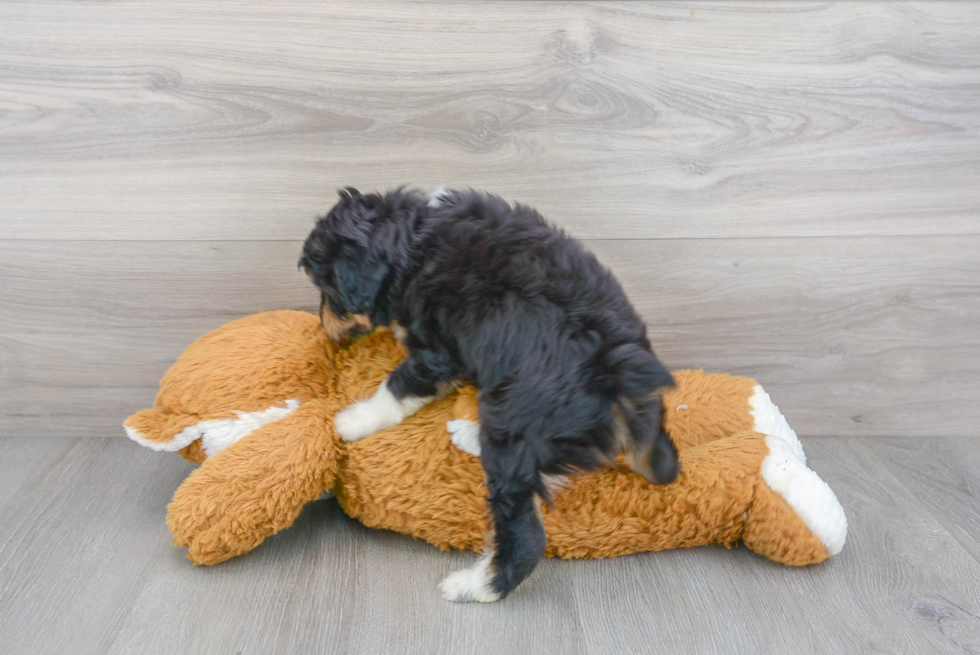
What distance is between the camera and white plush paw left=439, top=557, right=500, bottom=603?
4.27 ft

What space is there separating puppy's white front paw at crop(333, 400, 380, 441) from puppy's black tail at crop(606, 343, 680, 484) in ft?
1.70

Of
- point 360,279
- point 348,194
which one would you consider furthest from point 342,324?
point 348,194

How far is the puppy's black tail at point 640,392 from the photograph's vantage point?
4.00 ft

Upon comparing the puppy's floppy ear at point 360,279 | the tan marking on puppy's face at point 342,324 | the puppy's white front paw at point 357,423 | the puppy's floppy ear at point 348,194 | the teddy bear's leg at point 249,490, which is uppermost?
the puppy's floppy ear at point 348,194

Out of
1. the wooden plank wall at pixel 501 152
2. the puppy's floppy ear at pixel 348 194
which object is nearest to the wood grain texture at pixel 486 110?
the wooden plank wall at pixel 501 152

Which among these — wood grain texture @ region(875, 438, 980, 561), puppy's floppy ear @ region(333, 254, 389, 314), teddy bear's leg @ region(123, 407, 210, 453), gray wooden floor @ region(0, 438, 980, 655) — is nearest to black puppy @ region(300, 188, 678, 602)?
puppy's floppy ear @ region(333, 254, 389, 314)

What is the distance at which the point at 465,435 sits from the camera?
140cm

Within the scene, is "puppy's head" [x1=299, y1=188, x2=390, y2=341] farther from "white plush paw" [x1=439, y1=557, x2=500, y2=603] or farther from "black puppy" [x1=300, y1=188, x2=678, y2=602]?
"white plush paw" [x1=439, y1=557, x2=500, y2=603]

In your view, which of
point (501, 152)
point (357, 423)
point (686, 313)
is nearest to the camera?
point (357, 423)

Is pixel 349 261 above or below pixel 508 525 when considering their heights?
above

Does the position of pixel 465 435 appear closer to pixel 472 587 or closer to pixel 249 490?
pixel 472 587

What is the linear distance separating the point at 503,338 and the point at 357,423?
400mm

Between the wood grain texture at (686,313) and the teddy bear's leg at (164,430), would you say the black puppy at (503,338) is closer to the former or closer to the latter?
the teddy bear's leg at (164,430)

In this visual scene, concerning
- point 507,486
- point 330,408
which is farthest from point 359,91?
point 507,486
